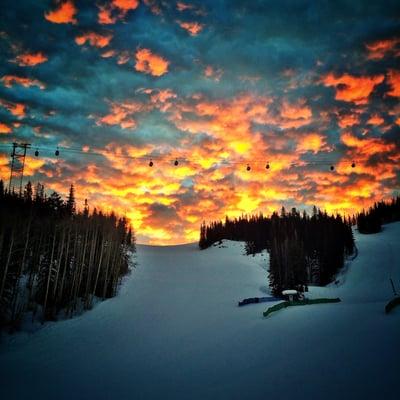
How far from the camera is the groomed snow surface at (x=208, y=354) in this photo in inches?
341

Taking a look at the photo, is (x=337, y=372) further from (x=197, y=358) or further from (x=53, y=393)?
(x=53, y=393)

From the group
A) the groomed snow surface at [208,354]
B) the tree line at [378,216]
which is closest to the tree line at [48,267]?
the groomed snow surface at [208,354]

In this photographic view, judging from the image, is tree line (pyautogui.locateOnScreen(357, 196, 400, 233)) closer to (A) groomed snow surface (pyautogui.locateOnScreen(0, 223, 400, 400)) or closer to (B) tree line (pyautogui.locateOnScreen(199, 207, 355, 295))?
(B) tree line (pyautogui.locateOnScreen(199, 207, 355, 295))

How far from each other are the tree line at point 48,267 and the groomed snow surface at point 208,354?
3.03m

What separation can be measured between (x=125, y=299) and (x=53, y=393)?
25.7m

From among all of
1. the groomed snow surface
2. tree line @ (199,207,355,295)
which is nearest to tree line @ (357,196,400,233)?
tree line @ (199,207,355,295)

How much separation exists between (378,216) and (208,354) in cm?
11514

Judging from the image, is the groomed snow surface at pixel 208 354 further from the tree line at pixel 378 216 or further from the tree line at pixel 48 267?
the tree line at pixel 378 216

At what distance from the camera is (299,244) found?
6350cm

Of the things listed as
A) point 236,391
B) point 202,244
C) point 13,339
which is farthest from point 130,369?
point 202,244

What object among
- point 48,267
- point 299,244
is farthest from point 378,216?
point 48,267

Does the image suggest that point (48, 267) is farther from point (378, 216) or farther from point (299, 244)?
point (378, 216)

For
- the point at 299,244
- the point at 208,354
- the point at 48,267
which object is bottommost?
the point at 208,354

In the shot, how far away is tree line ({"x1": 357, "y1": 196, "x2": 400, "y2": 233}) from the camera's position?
321 ft
